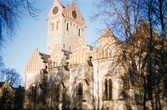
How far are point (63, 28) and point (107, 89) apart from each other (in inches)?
Result: 1217

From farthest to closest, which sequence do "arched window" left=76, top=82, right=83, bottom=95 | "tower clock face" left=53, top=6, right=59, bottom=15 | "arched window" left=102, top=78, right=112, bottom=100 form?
1. "tower clock face" left=53, top=6, right=59, bottom=15
2. "arched window" left=76, top=82, right=83, bottom=95
3. "arched window" left=102, top=78, right=112, bottom=100

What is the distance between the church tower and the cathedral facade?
60.1ft

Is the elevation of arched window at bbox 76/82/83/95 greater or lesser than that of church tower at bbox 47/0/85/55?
lesser

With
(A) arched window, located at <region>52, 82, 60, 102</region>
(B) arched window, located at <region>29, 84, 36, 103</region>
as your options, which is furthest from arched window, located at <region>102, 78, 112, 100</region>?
(B) arched window, located at <region>29, 84, 36, 103</region>

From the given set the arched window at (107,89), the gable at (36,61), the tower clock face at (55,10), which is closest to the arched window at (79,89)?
the arched window at (107,89)

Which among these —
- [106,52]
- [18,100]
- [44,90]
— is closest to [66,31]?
[18,100]

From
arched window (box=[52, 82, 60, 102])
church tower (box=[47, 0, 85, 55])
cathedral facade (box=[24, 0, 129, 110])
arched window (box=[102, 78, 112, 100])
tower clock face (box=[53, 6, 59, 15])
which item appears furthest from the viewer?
tower clock face (box=[53, 6, 59, 15])

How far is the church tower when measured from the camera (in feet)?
177

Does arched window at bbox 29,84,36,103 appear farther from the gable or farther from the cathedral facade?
the gable

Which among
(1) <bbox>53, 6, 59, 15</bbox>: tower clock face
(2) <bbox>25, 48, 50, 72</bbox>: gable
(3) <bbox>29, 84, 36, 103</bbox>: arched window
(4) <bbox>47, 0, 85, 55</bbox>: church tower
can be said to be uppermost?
(1) <bbox>53, 6, 59, 15</bbox>: tower clock face

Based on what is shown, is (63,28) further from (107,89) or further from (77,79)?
(107,89)


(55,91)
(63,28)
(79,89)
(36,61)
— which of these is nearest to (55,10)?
(63,28)

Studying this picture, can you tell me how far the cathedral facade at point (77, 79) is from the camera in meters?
25.8

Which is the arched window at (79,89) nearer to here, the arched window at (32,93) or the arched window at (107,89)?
the arched window at (107,89)
